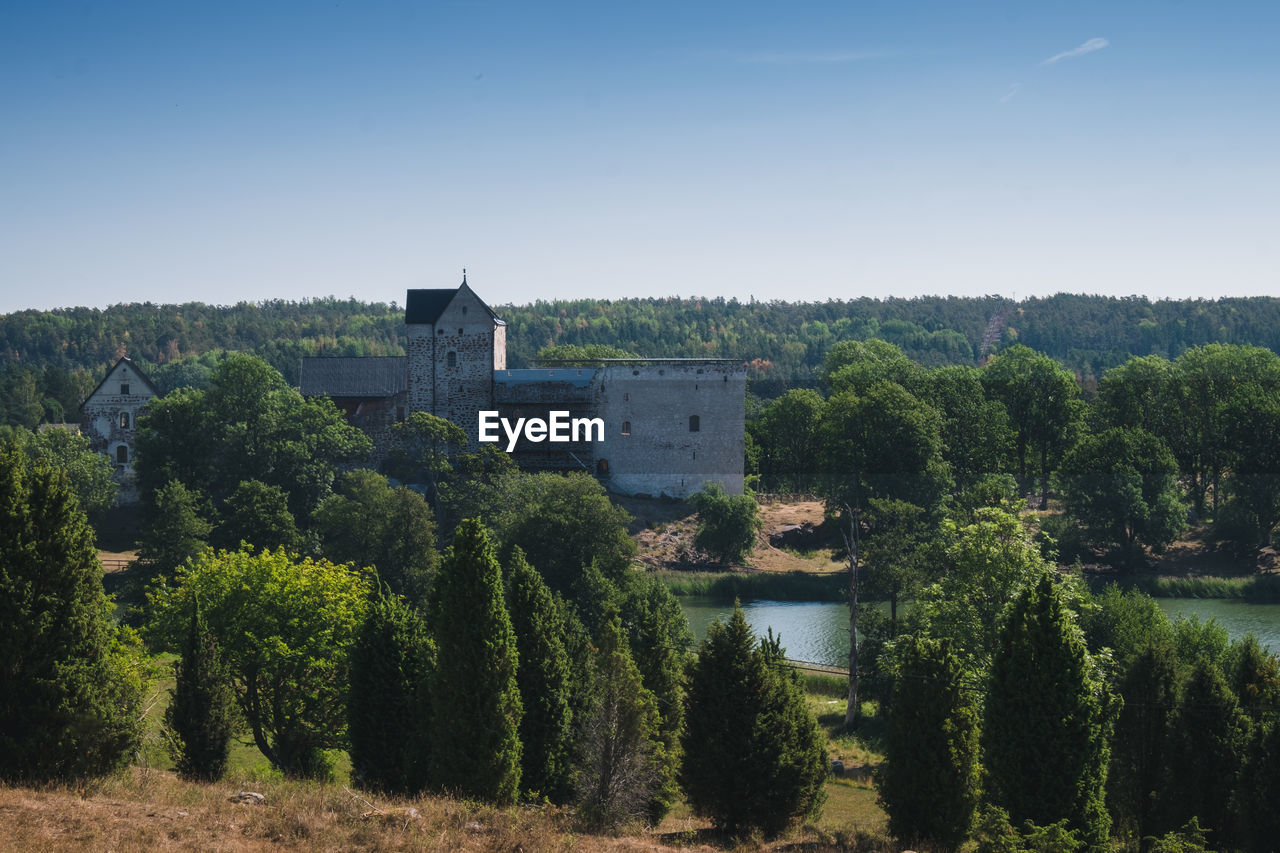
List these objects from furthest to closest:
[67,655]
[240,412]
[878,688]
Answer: [240,412]
[878,688]
[67,655]

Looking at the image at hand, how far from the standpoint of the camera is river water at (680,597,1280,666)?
124 feet

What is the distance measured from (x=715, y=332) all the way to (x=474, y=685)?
130407 mm

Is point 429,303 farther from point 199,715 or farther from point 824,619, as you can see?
point 199,715

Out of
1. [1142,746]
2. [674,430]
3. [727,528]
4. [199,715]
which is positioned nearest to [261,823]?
[199,715]

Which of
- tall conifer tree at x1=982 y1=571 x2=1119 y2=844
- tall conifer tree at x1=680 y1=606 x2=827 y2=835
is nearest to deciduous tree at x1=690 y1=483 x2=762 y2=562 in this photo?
tall conifer tree at x1=680 y1=606 x2=827 y2=835

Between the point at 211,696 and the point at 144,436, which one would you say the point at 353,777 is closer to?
the point at 211,696

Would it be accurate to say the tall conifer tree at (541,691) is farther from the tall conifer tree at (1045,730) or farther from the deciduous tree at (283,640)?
the tall conifer tree at (1045,730)

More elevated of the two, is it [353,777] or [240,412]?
[240,412]

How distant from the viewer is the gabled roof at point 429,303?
54219 mm

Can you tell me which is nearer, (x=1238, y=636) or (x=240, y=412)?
(x=1238, y=636)

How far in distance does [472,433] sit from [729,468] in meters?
11.0

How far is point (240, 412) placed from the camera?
49.8 meters

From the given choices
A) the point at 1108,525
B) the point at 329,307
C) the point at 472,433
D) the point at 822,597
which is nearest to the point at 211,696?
the point at 822,597

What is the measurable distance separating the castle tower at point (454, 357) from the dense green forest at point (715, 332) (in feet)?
190
